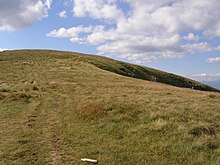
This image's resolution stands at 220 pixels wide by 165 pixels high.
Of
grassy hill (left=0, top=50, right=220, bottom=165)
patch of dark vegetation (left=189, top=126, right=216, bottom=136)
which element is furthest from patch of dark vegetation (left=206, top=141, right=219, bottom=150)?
patch of dark vegetation (left=189, top=126, right=216, bottom=136)

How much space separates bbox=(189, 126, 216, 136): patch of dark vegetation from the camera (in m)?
14.8

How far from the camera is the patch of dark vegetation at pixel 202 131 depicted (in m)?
14.8

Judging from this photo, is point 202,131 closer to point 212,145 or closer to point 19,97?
point 212,145

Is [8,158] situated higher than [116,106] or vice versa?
[116,106]

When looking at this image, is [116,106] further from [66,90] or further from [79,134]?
[66,90]

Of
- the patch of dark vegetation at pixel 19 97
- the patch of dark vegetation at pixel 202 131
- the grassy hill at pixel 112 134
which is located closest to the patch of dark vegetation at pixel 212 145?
the grassy hill at pixel 112 134

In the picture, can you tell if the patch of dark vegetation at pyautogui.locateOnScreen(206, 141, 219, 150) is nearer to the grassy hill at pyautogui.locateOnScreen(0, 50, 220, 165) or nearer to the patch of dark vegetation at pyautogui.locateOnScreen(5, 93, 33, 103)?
the grassy hill at pyautogui.locateOnScreen(0, 50, 220, 165)

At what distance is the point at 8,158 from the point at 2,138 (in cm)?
324

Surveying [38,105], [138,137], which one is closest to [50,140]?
[138,137]

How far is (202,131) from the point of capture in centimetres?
1501

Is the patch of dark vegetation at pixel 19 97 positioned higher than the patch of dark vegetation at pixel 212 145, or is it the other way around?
the patch of dark vegetation at pixel 212 145

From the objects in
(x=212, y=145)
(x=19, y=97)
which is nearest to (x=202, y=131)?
(x=212, y=145)

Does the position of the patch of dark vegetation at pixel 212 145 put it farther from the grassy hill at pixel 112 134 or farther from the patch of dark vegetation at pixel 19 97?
the patch of dark vegetation at pixel 19 97

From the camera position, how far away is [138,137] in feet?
48.0
